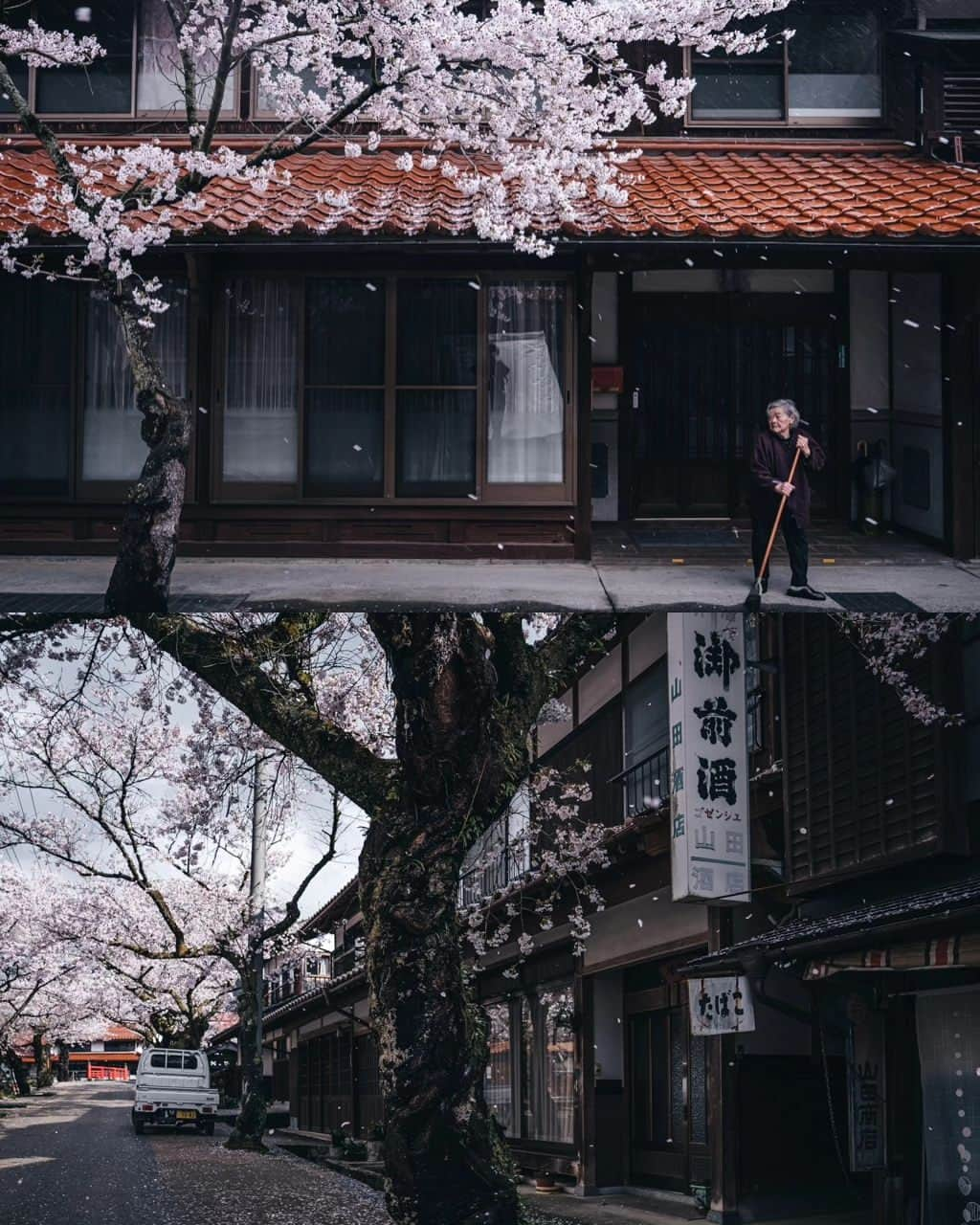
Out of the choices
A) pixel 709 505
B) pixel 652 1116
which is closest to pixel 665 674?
pixel 709 505

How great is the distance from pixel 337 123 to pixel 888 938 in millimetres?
7651

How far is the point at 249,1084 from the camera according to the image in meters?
28.3

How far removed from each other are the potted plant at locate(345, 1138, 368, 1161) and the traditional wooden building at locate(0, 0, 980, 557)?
642 inches

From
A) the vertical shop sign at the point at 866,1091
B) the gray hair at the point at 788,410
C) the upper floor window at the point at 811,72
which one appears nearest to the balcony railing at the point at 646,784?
the vertical shop sign at the point at 866,1091

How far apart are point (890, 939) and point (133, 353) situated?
21.6 feet

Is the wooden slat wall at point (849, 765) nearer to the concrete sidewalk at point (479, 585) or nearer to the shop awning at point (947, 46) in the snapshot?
the concrete sidewalk at point (479, 585)

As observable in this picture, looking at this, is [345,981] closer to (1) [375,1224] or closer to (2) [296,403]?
(1) [375,1224]

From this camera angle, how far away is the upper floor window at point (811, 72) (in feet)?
53.7

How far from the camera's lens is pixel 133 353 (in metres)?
10.3

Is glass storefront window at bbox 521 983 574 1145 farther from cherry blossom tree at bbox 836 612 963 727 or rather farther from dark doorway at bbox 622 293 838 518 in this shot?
cherry blossom tree at bbox 836 612 963 727

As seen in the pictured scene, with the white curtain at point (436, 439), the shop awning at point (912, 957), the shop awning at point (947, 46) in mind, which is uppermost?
the shop awning at point (947, 46)

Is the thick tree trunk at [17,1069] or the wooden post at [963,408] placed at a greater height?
the wooden post at [963,408]

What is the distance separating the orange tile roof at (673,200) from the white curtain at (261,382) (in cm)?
103

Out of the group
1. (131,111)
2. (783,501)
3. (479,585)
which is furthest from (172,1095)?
(783,501)
